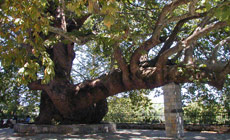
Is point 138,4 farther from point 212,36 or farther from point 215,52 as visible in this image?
point 215,52

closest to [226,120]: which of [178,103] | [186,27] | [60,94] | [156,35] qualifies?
[178,103]

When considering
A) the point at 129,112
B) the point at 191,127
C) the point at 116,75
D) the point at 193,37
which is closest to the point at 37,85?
the point at 116,75

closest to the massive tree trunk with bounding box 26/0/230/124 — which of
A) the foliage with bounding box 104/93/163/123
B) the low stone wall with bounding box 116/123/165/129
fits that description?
the low stone wall with bounding box 116/123/165/129

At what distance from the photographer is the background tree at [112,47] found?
5242 mm

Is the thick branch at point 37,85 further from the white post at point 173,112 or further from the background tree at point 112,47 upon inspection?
the white post at point 173,112

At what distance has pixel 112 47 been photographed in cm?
755

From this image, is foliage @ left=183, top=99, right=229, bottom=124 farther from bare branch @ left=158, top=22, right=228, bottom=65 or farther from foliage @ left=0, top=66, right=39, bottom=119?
foliage @ left=0, top=66, right=39, bottom=119

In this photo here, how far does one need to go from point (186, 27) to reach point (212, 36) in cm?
112

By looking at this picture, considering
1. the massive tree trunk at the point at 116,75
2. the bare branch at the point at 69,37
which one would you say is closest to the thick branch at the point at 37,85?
the massive tree trunk at the point at 116,75

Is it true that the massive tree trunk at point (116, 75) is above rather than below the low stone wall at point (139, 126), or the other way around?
above

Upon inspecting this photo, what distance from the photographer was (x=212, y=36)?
32.4 ft

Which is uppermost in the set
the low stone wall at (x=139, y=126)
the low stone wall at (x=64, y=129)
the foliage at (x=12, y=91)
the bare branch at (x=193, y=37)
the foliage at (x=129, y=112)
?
the bare branch at (x=193, y=37)

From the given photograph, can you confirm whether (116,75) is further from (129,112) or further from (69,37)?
(129,112)

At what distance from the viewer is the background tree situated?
524 cm
